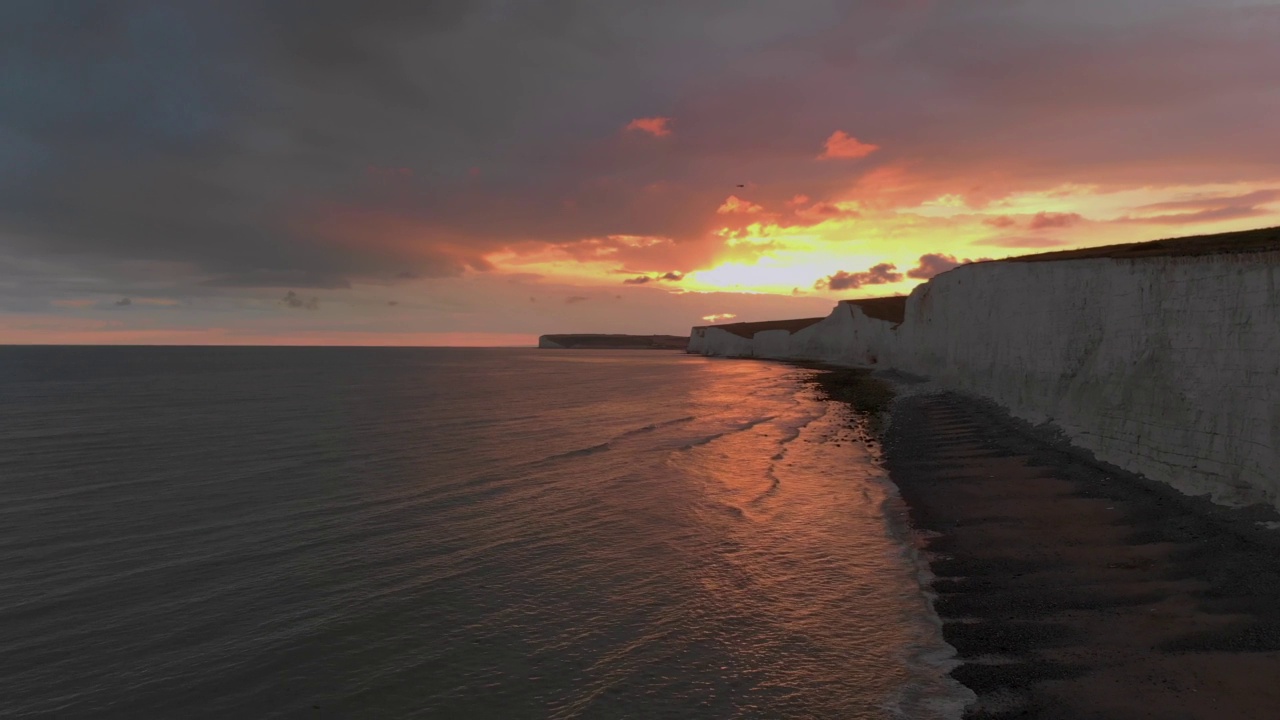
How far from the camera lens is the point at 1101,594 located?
27.2 ft

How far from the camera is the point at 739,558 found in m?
10.9

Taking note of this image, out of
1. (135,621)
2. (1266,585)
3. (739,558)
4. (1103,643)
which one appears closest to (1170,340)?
(1266,585)

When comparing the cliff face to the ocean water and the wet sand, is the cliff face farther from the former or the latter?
the ocean water

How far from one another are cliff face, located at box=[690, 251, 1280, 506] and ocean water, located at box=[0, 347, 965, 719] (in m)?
5.29

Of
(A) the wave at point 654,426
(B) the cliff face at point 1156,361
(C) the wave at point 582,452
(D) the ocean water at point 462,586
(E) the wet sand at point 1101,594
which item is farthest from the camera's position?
(A) the wave at point 654,426

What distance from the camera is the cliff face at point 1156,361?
10875 millimetres

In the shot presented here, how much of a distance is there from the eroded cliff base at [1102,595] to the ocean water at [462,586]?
0.70m

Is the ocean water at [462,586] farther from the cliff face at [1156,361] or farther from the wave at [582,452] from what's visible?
the cliff face at [1156,361]

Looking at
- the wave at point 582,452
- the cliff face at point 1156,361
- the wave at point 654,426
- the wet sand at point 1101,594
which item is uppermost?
the cliff face at point 1156,361

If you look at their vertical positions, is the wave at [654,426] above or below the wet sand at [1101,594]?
below

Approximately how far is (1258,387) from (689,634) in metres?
10.5

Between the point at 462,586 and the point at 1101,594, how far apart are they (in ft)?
28.4

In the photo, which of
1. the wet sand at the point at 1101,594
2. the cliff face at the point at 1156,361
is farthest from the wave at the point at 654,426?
the cliff face at the point at 1156,361

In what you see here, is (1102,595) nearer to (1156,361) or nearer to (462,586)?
(1156,361)
